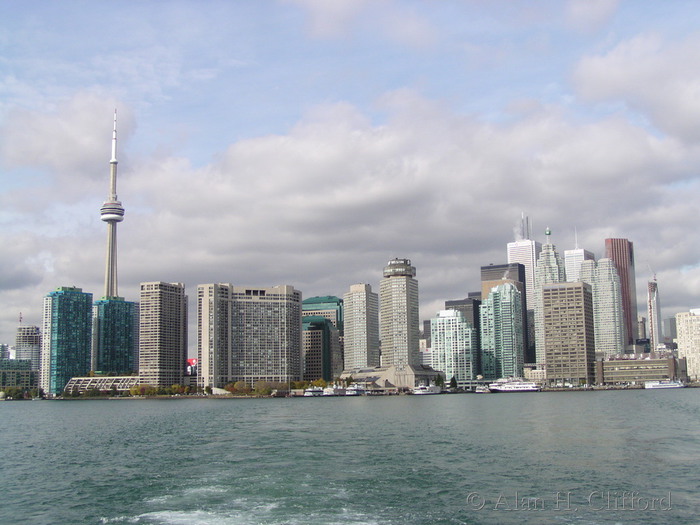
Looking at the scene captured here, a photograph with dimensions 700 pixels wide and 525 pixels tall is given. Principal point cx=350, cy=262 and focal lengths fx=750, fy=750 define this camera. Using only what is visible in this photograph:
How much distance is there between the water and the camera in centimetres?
4641

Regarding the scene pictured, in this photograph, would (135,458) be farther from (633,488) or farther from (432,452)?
(633,488)

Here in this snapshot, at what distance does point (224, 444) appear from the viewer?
3307 inches

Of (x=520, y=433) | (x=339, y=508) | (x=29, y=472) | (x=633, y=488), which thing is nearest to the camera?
(x=339, y=508)

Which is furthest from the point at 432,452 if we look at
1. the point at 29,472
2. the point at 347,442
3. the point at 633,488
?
the point at 29,472

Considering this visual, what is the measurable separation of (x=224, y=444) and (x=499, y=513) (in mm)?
44918

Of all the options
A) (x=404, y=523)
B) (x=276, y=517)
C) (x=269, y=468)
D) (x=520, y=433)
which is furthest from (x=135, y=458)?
(x=520, y=433)

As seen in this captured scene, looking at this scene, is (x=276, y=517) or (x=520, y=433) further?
(x=520, y=433)

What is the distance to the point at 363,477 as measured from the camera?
2292 inches

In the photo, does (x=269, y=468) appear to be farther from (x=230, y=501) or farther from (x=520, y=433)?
(x=520, y=433)

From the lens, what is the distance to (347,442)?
3322 inches

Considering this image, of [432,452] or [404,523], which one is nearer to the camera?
[404,523]

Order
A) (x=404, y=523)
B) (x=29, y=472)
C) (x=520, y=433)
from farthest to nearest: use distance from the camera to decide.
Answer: (x=520, y=433) < (x=29, y=472) < (x=404, y=523)

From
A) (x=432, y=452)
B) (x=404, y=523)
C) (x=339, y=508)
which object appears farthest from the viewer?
(x=432, y=452)

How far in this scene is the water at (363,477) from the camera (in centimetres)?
4641
